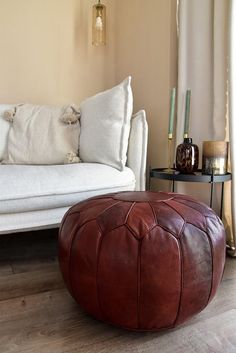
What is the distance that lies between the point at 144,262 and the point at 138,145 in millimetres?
979

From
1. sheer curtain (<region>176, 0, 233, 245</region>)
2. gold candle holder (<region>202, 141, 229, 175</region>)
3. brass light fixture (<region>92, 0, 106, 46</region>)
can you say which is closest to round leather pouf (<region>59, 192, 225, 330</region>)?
gold candle holder (<region>202, 141, 229, 175</region>)

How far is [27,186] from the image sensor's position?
1.31 meters

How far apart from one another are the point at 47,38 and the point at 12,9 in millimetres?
299

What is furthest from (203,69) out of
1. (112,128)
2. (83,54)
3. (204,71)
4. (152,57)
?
(83,54)

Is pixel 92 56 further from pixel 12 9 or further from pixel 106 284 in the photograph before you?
pixel 106 284

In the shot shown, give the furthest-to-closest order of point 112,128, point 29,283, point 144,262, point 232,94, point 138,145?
point 138,145, point 112,128, point 232,94, point 29,283, point 144,262

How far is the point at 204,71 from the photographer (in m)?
1.70

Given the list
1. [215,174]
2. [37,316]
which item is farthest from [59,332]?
[215,174]

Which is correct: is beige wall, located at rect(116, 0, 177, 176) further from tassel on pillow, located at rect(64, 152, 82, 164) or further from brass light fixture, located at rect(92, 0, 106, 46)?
tassel on pillow, located at rect(64, 152, 82, 164)

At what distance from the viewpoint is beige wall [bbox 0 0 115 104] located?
7.22ft

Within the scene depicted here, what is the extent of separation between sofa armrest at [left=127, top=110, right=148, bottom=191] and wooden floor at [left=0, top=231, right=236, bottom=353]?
0.74m

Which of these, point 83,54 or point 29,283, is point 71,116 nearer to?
point 83,54

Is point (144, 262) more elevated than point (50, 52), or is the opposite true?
point (50, 52)

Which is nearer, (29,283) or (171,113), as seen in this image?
(29,283)
